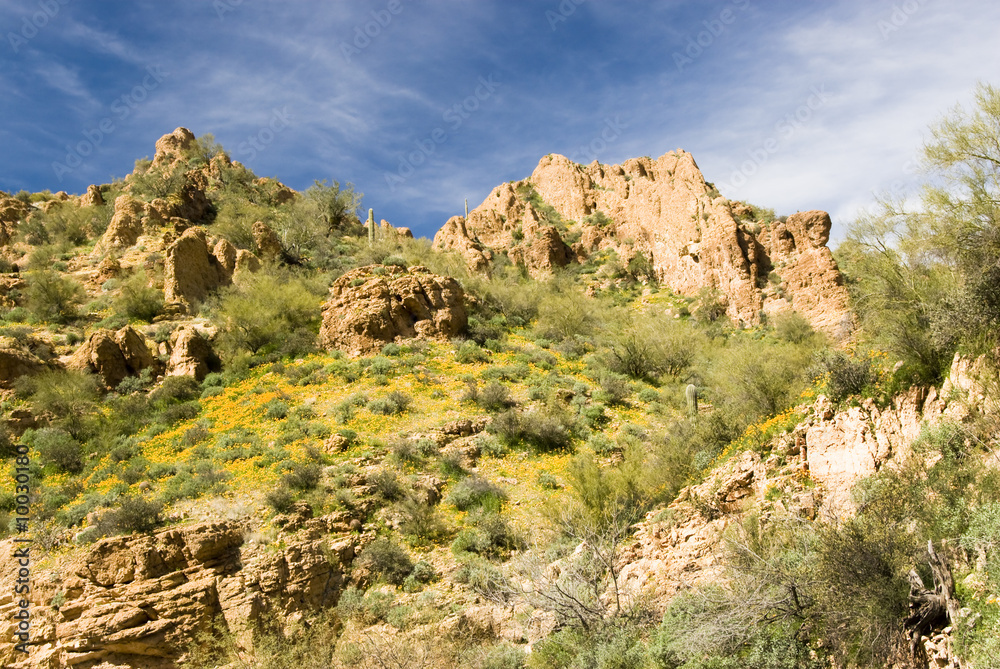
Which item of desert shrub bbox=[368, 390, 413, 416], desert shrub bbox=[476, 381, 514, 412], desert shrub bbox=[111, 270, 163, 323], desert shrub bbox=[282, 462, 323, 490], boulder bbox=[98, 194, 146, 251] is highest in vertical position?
boulder bbox=[98, 194, 146, 251]

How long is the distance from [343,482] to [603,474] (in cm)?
707

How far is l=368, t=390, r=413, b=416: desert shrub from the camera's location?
2002 centimetres

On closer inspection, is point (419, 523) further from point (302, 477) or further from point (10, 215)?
point (10, 215)

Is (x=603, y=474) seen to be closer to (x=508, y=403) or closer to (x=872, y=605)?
(x=508, y=403)

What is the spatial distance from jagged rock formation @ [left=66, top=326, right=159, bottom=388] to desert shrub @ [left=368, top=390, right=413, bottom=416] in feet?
30.7

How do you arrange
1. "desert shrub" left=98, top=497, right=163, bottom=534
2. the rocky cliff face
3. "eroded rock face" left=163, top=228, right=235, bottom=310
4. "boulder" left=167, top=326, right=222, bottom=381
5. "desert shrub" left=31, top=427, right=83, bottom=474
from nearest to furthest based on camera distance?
"desert shrub" left=98, top=497, right=163, bottom=534
"desert shrub" left=31, top=427, right=83, bottom=474
"boulder" left=167, top=326, right=222, bottom=381
"eroded rock face" left=163, top=228, right=235, bottom=310
the rocky cliff face

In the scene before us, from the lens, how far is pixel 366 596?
42.8ft

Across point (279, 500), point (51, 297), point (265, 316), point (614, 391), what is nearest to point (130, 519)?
point (279, 500)

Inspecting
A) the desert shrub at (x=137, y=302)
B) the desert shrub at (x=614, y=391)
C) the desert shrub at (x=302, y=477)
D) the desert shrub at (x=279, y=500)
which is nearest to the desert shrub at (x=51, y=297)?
the desert shrub at (x=137, y=302)

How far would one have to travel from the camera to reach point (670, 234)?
39.8 metres

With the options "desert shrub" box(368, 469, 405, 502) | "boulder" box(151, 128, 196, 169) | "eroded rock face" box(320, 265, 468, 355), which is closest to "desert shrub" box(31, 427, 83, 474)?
"desert shrub" box(368, 469, 405, 502)

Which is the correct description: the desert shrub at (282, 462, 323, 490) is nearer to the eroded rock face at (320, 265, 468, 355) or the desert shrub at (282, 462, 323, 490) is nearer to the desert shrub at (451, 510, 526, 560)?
the desert shrub at (451, 510, 526, 560)

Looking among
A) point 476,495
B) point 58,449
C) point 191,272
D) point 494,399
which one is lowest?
point 476,495

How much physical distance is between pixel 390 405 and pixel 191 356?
8909 millimetres
